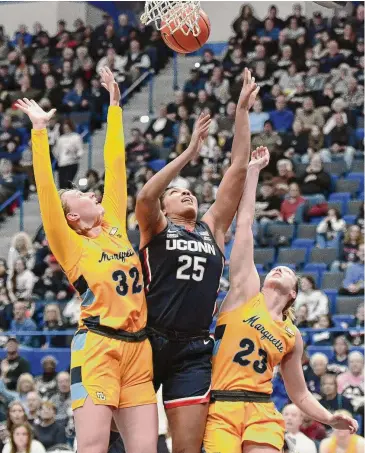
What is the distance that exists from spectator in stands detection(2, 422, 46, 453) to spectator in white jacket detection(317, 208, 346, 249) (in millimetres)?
5143

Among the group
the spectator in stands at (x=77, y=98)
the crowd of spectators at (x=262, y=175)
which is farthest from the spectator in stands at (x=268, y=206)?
the spectator in stands at (x=77, y=98)

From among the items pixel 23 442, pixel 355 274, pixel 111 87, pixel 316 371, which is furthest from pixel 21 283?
pixel 111 87

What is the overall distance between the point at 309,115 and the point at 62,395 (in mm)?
6063

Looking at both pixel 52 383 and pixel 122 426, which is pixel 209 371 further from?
pixel 52 383

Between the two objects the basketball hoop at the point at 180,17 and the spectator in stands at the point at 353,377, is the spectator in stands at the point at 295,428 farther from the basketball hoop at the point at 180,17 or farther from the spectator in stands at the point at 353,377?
the basketball hoop at the point at 180,17

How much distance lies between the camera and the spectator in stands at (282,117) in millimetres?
16094

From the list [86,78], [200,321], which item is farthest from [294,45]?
[200,321]

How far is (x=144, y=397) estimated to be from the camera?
6.30m

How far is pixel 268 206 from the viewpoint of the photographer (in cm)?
1459

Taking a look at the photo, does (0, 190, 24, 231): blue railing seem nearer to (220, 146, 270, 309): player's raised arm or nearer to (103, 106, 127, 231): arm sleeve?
(103, 106, 127, 231): arm sleeve

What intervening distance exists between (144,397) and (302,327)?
6138mm

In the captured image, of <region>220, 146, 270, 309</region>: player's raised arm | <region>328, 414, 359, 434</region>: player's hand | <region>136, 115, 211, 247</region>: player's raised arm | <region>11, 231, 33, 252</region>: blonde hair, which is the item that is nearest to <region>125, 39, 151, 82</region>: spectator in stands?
<region>11, 231, 33, 252</region>: blonde hair

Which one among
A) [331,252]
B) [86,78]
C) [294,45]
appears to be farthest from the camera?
[86,78]

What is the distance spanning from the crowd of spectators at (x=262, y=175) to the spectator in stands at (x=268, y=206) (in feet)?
0.05
